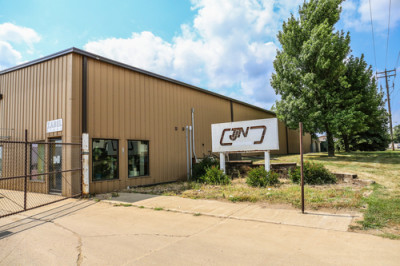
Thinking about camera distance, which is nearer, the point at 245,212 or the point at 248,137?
the point at 245,212

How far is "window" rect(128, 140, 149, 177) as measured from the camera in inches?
454

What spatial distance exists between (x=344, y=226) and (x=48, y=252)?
5420 millimetres

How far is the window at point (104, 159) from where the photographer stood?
10.1 m

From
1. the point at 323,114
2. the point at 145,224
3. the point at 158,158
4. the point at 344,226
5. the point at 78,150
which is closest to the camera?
the point at 344,226

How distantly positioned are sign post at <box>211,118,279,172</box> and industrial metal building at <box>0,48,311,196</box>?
286 cm

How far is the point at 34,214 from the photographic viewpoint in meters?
7.08

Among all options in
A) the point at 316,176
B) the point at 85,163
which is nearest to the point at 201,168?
the point at 316,176

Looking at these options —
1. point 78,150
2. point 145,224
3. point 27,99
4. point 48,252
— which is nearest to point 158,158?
point 78,150

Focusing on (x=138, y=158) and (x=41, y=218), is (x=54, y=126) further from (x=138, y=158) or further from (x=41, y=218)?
(x=41, y=218)

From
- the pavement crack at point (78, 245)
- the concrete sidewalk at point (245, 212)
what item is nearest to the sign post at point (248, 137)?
the concrete sidewalk at point (245, 212)

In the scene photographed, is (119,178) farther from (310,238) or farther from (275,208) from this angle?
(310,238)

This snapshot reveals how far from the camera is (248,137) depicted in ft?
37.9

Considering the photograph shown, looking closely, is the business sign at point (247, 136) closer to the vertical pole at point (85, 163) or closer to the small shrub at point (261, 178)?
the small shrub at point (261, 178)

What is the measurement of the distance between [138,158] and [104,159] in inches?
70.6
